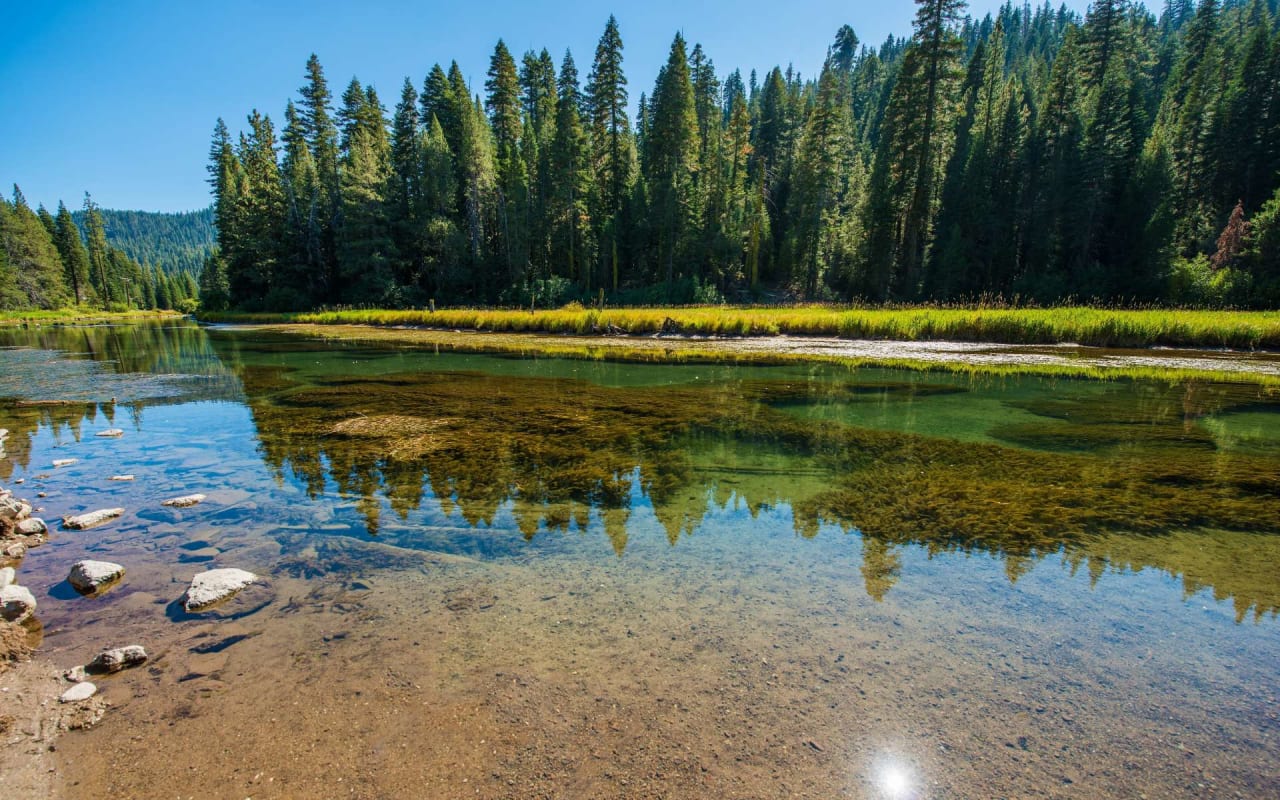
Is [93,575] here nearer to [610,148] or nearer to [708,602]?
[708,602]

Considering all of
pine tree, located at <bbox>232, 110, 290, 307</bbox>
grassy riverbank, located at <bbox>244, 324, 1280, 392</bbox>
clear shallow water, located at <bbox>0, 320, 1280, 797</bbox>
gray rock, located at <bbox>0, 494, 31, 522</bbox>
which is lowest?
clear shallow water, located at <bbox>0, 320, 1280, 797</bbox>

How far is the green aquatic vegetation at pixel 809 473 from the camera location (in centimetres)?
492

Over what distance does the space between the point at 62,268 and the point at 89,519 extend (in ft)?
328

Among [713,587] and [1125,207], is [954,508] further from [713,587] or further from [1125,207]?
[1125,207]

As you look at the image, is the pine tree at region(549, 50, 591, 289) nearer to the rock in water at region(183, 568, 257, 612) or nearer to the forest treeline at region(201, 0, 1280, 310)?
the forest treeline at region(201, 0, 1280, 310)

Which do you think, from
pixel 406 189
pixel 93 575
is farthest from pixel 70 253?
pixel 93 575

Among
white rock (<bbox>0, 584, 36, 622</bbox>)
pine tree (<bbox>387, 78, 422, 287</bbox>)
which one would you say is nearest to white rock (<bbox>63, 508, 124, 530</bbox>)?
white rock (<bbox>0, 584, 36, 622</bbox>)

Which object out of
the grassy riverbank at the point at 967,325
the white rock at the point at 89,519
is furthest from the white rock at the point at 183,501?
the grassy riverbank at the point at 967,325

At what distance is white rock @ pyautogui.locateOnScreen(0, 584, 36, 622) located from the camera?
11.6 ft

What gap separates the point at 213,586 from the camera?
3914mm

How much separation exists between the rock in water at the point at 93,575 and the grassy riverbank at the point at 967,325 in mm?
22323

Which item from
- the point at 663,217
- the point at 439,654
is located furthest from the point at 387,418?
the point at 663,217

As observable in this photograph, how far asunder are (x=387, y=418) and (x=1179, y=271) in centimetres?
4191

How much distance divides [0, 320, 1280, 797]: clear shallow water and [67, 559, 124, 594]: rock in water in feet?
0.45
